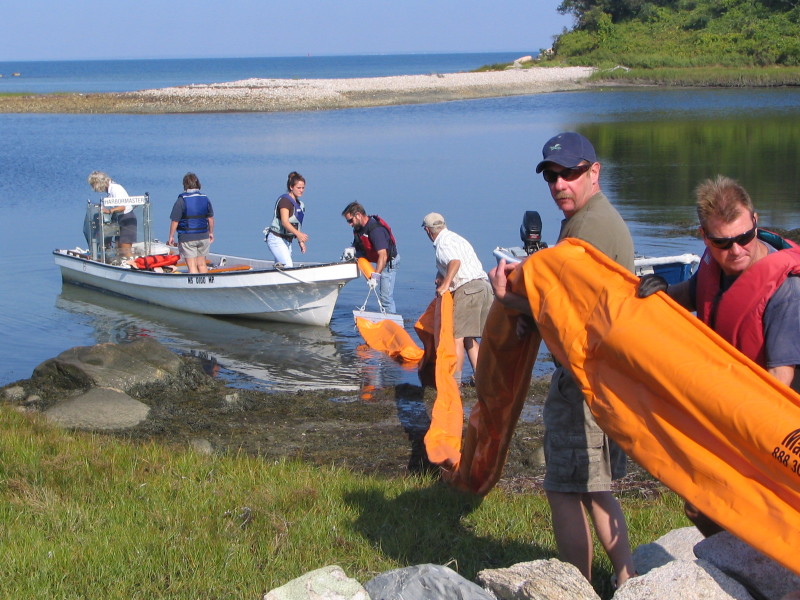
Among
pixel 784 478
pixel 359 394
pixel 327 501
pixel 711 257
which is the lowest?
pixel 359 394

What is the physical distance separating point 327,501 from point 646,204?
20377mm

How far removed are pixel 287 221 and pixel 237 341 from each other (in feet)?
6.37

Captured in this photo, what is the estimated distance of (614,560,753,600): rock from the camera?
3.85 metres

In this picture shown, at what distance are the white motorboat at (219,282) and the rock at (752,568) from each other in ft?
33.6

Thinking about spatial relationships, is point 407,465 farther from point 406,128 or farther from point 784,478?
point 406,128

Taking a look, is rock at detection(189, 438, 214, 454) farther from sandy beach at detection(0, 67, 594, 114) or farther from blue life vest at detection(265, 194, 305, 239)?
sandy beach at detection(0, 67, 594, 114)

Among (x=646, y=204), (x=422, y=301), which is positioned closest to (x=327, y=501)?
(x=422, y=301)

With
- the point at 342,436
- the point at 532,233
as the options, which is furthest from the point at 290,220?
the point at 342,436

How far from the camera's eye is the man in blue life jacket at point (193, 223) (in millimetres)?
14945

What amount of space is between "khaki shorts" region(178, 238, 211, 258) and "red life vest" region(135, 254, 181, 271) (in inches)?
41.5

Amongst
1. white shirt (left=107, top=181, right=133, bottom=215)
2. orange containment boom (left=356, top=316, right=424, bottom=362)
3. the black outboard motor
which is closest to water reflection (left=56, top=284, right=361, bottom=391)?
orange containment boom (left=356, top=316, right=424, bottom=362)

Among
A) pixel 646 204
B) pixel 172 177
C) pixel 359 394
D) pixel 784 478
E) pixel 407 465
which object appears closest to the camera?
pixel 784 478

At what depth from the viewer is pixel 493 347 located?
5.23 m

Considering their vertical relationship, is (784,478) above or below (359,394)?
above
